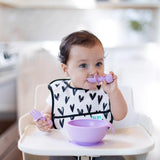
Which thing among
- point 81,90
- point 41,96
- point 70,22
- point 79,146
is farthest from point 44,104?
point 70,22

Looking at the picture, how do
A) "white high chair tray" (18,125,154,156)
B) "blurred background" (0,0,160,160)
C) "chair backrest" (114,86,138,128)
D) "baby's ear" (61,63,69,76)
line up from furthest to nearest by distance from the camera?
"blurred background" (0,0,160,160) → "chair backrest" (114,86,138,128) → "baby's ear" (61,63,69,76) → "white high chair tray" (18,125,154,156)

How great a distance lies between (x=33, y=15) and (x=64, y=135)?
1868 mm

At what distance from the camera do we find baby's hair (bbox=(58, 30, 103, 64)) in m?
0.67

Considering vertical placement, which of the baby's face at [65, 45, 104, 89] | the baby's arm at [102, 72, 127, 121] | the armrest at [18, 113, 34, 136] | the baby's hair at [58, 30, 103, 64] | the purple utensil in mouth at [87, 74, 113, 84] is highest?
the baby's hair at [58, 30, 103, 64]

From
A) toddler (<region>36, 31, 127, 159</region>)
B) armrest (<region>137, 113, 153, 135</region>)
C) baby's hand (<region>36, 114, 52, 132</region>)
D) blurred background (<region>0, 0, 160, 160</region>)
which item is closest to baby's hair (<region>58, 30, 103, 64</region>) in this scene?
toddler (<region>36, 31, 127, 159</region>)

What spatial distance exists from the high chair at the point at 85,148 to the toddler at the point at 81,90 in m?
0.04

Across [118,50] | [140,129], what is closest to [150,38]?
[118,50]

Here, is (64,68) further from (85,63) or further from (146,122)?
(146,122)

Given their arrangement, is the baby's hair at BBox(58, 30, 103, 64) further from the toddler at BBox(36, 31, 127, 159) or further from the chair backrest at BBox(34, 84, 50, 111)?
the chair backrest at BBox(34, 84, 50, 111)

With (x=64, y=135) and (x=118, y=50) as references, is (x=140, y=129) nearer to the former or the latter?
(x=64, y=135)

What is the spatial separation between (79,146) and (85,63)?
17cm

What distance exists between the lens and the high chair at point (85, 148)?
57 cm

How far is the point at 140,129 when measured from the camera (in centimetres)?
73

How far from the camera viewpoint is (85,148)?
1.89 ft
